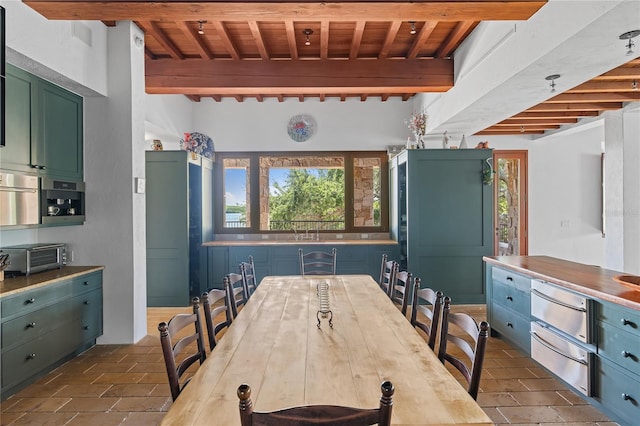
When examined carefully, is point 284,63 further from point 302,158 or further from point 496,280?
point 496,280

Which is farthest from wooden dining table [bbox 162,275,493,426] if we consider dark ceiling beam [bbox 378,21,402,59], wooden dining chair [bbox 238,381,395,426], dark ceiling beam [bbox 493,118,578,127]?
dark ceiling beam [bbox 493,118,578,127]

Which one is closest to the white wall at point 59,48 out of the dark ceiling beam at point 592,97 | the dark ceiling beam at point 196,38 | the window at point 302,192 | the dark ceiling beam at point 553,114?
the dark ceiling beam at point 196,38

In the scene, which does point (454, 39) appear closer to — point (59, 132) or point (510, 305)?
point (510, 305)

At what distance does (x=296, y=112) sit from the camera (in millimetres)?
6055

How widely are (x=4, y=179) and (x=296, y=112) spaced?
416cm

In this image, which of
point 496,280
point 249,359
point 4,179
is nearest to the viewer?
point 249,359

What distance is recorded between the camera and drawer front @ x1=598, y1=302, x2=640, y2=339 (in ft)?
6.70

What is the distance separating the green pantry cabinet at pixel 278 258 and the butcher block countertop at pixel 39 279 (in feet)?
6.54

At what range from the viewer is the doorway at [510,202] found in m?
6.52

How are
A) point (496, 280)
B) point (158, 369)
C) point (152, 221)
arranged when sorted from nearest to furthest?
point (158, 369)
point (496, 280)
point (152, 221)

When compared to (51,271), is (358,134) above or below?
above

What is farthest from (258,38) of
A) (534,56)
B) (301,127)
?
(534,56)

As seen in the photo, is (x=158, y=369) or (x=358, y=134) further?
(x=358, y=134)

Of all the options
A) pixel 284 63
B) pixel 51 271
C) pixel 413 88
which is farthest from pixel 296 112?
pixel 51 271
